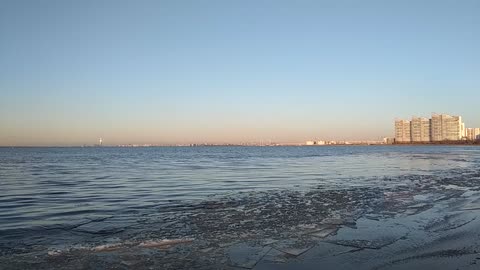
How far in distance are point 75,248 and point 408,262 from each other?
21.0ft

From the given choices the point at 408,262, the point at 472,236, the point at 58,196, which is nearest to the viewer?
the point at 408,262

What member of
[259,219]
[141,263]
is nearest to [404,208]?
[259,219]

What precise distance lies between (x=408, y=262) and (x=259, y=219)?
5043 mm

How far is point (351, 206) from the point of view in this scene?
14242mm

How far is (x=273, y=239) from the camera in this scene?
9.30m

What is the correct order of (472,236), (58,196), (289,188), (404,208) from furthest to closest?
(289,188), (58,196), (404,208), (472,236)

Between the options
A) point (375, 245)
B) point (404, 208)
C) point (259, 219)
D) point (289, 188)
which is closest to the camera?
point (375, 245)

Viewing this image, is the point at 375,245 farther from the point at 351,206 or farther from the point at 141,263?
the point at 351,206

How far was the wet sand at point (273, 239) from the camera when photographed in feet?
24.6

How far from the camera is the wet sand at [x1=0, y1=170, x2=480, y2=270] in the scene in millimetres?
7484

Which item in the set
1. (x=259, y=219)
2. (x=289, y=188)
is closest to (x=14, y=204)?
(x=259, y=219)

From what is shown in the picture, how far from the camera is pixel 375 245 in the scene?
8602 millimetres

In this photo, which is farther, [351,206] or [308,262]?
[351,206]

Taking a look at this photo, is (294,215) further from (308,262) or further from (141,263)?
(141,263)
